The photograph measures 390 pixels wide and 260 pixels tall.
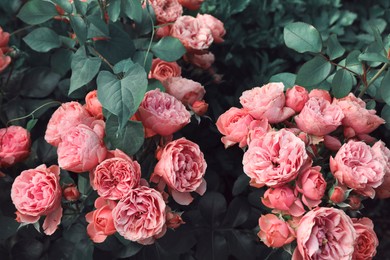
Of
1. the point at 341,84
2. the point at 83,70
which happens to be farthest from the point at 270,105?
the point at 83,70

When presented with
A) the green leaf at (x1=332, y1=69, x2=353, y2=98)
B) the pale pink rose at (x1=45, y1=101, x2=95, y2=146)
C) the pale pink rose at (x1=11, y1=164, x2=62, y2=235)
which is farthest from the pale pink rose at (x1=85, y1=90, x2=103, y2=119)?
the green leaf at (x1=332, y1=69, x2=353, y2=98)

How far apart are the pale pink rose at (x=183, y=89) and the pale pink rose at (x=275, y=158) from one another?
0.68ft

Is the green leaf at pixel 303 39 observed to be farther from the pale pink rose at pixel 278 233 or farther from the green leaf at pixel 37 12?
the green leaf at pixel 37 12

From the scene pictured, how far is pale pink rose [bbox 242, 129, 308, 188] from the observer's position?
927mm

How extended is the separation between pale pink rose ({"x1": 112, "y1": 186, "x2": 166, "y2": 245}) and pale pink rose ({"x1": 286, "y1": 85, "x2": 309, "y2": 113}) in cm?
32

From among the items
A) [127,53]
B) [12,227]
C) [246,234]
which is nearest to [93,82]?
[127,53]

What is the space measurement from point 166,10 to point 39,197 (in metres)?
0.57

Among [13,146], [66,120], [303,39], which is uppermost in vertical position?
[303,39]

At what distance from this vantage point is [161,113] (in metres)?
1.00

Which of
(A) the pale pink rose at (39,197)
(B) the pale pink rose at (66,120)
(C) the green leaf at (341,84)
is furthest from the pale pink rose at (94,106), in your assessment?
(C) the green leaf at (341,84)

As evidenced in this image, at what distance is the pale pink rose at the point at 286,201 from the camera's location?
94 centimetres

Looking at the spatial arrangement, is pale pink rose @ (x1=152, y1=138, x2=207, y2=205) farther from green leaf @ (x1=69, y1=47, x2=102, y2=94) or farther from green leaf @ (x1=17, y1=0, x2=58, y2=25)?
green leaf @ (x1=17, y1=0, x2=58, y2=25)

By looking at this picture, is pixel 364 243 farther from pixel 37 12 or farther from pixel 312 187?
pixel 37 12

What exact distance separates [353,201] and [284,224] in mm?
146
